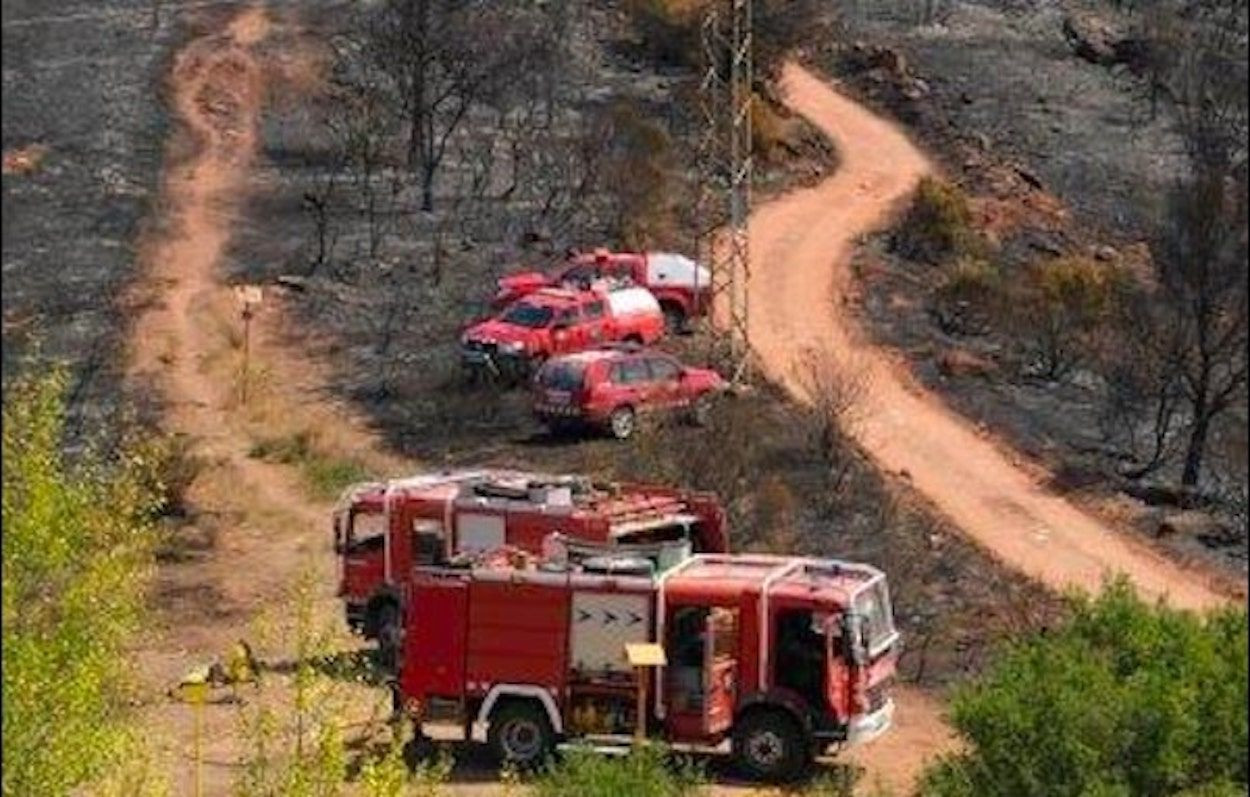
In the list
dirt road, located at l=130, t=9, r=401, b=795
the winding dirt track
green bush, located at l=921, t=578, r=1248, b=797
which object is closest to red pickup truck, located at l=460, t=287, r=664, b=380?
the winding dirt track

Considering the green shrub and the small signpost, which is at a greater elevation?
the green shrub

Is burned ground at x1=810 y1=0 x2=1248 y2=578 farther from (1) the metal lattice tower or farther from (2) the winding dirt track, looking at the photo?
(1) the metal lattice tower

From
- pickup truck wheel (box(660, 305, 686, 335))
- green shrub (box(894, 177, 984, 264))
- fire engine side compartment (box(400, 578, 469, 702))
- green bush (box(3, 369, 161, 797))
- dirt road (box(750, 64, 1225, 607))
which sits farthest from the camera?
green shrub (box(894, 177, 984, 264))

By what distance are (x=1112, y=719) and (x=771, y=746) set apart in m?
9.76

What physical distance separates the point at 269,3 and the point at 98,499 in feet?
182

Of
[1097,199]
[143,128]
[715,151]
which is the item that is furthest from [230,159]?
[1097,199]

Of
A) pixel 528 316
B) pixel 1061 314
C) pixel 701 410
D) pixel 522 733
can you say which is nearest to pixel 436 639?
pixel 522 733

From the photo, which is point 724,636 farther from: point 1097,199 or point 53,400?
point 1097,199

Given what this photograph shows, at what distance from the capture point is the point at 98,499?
15078 millimetres

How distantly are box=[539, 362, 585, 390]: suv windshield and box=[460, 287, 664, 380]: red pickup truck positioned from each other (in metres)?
2.51

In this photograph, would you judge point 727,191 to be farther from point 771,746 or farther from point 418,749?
point 771,746

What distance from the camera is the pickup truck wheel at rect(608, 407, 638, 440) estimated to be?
36.0 metres

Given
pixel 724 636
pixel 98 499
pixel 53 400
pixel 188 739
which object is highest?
pixel 53 400

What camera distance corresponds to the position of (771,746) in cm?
2308
